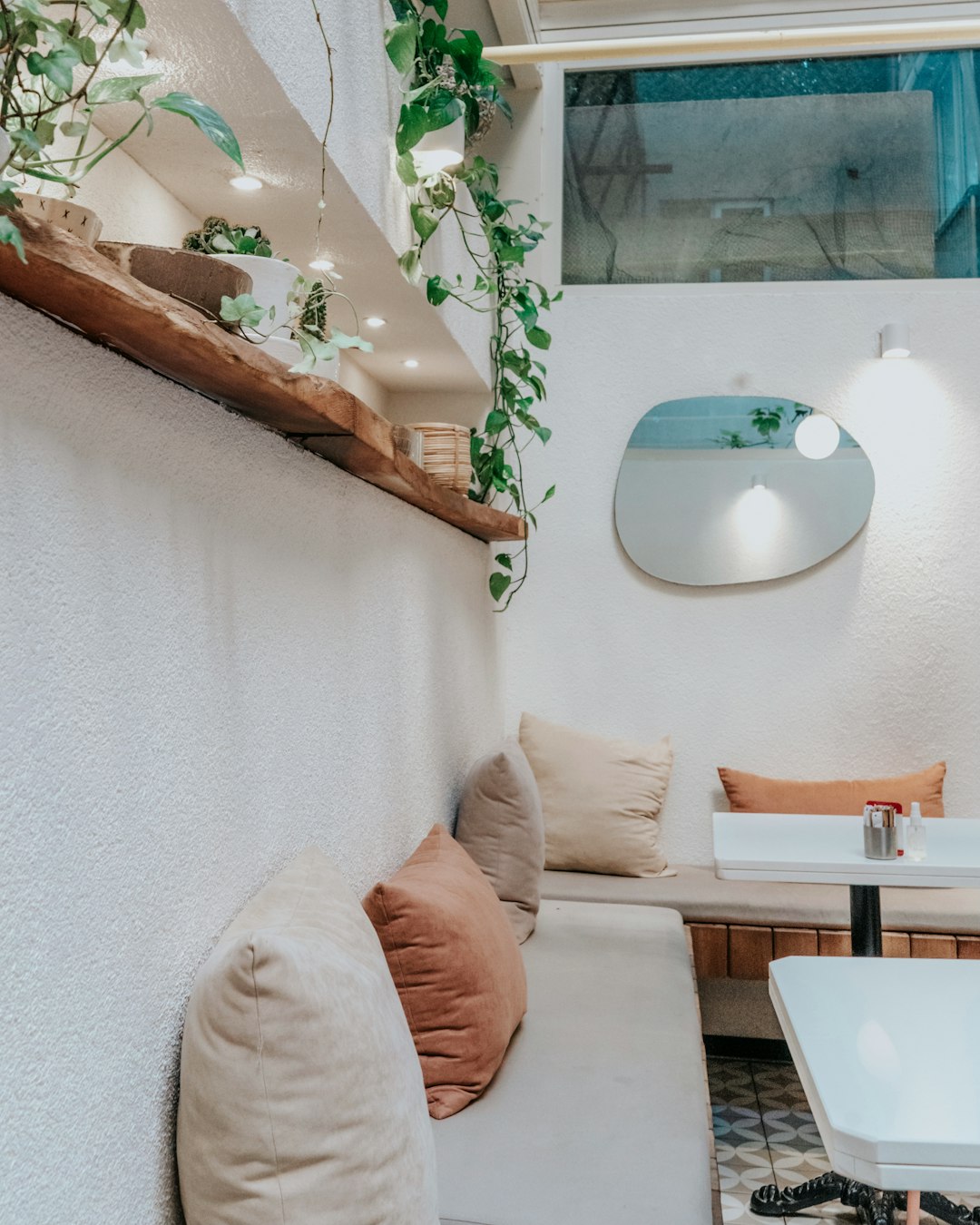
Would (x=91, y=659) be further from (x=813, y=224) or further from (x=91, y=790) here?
(x=813, y=224)

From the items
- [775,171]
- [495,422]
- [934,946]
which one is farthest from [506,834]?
[775,171]

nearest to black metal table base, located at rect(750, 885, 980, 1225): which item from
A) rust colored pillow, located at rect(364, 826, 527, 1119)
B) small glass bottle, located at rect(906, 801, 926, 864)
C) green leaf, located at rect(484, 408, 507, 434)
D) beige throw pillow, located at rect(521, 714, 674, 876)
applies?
small glass bottle, located at rect(906, 801, 926, 864)

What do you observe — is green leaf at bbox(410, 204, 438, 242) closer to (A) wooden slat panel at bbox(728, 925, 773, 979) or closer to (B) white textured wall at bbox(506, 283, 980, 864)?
(B) white textured wall at bbox(506, 283, 980, 864)

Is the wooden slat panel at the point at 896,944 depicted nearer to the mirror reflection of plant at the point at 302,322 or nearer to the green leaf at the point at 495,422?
the green leaf at the point at 495,422

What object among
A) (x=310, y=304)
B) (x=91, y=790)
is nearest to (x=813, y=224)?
(x=310, y=304)

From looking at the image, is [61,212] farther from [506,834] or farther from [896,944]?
[896,944]

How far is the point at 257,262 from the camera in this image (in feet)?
4.81

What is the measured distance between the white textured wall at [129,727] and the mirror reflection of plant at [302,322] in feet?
0.43

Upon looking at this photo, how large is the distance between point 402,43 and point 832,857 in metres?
1.99

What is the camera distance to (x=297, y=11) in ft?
4.68

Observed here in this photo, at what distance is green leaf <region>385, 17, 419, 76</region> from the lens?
183cm

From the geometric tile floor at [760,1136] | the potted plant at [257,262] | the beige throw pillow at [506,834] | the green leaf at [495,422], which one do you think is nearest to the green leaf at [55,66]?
the potted plant at [257,262]

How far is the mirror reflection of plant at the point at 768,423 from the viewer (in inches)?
144

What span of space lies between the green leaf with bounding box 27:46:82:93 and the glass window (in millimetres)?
3280
